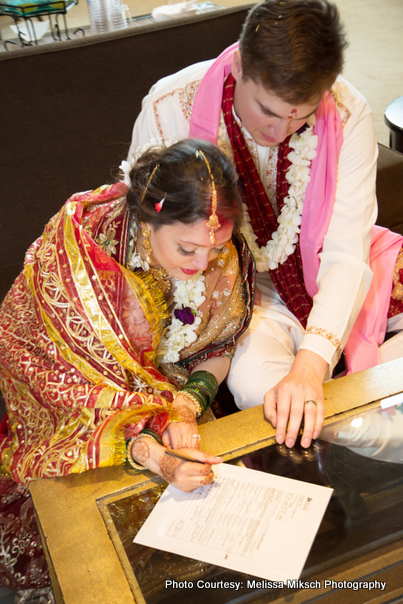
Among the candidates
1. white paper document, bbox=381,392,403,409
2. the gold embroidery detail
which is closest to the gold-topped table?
white paper document, bbox=381,392,403,409

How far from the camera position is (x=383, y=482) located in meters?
1.07

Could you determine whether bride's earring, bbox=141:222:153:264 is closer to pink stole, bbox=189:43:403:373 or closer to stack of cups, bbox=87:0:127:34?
pink stole, bbox=189:43:403:373

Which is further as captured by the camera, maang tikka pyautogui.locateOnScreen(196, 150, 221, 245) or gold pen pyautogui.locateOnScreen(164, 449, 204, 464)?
maang tikka pyautogui.locateOnScreen(196, 150, 221, 245)

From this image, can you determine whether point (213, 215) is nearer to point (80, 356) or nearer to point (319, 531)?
point (80, 356)

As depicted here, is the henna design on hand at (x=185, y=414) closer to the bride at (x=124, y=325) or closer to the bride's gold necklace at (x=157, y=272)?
the bride at (x=124, y=325)

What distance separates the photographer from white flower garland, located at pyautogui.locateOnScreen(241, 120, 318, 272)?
1538mm

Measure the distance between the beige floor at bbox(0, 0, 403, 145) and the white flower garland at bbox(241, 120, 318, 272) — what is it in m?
2.42

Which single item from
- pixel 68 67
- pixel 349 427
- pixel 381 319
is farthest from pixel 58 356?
pixel 68 67

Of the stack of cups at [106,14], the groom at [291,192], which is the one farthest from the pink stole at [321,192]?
the stack of cups at [106,14]

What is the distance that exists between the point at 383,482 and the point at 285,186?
0.85 metres

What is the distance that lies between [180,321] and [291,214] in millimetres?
437

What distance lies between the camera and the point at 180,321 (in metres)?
1.49

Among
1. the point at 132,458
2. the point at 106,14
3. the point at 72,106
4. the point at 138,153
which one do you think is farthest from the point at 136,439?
the point at 106,14

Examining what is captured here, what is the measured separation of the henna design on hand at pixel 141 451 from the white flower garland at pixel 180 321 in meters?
0.39
